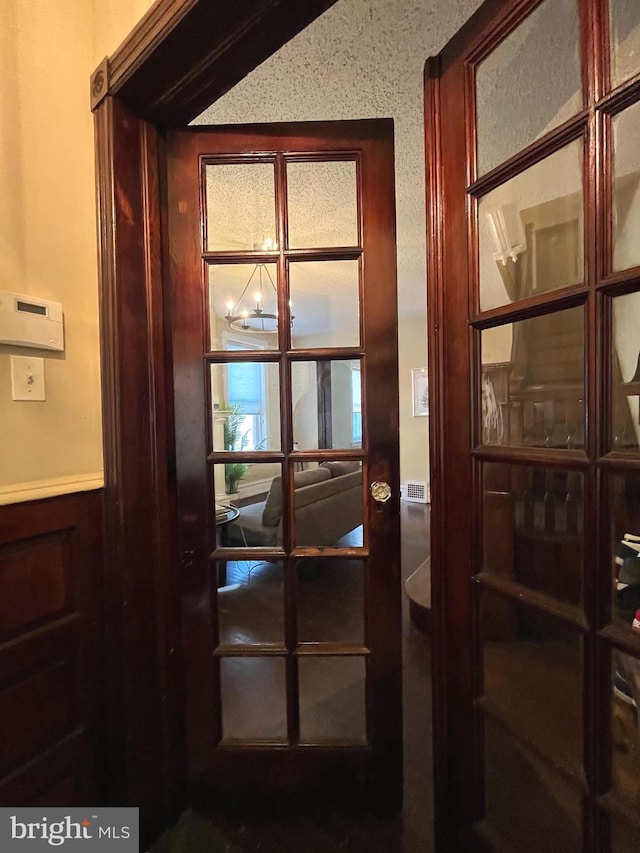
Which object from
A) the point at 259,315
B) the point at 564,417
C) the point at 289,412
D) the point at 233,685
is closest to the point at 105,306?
the point at 259,315

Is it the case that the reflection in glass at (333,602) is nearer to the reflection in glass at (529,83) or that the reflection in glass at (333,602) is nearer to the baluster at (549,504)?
the baluster at (549,504)

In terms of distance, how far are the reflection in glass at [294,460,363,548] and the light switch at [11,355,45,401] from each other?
746 millimetres

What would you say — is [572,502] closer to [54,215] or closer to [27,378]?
[27,378]

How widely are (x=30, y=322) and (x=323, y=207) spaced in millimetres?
915

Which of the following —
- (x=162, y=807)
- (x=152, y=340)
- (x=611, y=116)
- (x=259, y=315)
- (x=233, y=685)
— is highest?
(x=611, y=116)

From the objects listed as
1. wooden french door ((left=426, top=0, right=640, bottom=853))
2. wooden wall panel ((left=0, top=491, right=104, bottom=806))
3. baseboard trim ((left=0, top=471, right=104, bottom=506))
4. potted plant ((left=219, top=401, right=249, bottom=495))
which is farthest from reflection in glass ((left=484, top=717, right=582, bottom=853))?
baseboard trim ((left=0, top=471, right=104, bottom=506))

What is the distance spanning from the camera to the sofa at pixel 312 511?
1246mm

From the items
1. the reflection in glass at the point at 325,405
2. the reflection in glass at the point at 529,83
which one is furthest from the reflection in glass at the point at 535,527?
the reflection in glass at the point at 529,83

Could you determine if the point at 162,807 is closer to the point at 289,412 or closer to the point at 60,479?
the point at 60,479

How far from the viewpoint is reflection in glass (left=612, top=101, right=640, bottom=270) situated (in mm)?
668

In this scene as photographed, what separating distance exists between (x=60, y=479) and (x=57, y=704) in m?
0.60

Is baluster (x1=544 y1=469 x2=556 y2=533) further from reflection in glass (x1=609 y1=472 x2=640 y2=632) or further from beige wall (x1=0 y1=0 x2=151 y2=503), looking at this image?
beige wall (x1=0 y1=0 x2=151 y2=503)

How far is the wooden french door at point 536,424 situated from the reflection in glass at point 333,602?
317mm

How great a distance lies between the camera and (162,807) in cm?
118
